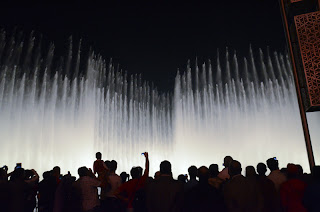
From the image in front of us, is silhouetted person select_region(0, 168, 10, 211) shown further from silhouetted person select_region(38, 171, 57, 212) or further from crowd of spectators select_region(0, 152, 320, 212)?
silhouetted person select_region(38, 171, 57, 212)

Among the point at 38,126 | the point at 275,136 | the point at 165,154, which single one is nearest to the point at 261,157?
the point at 275,136

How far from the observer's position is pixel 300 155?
21125 millimetres

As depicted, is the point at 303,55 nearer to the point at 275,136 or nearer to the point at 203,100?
the point at 275,136

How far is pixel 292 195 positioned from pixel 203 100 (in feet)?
77.2

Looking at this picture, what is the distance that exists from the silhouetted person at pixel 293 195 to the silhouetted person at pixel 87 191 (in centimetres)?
301

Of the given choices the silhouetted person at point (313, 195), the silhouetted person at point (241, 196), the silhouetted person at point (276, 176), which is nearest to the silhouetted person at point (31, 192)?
the silhouetted person at point (241, 196)

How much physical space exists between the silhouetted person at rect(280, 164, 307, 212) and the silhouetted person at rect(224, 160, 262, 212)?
0.48 meters

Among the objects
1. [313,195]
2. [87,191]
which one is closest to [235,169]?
[313,195]

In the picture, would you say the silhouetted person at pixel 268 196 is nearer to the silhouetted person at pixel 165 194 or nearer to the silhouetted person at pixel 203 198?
the silhouetted person at pixel 203 198

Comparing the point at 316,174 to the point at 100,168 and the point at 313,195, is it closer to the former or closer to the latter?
the point at 313,195

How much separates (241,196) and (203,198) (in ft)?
1.70

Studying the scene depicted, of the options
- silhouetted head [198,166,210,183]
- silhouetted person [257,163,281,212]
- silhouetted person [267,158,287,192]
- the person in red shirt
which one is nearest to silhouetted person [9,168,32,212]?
the person in red shirt

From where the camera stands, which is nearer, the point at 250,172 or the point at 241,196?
the point at 241,196

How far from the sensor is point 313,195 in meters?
3.58
